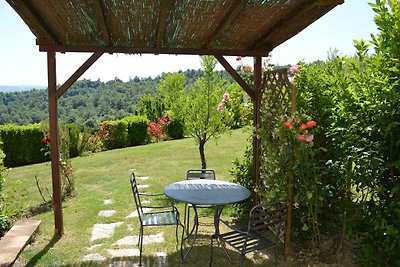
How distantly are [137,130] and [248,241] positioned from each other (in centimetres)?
1101

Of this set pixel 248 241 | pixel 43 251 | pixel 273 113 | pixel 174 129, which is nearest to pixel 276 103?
pixel 273 113

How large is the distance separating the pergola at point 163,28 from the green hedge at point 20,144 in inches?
269

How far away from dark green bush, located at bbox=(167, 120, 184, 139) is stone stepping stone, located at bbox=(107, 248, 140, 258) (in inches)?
442

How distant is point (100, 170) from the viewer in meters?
9.13

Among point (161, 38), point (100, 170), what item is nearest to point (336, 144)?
point (161, 38)

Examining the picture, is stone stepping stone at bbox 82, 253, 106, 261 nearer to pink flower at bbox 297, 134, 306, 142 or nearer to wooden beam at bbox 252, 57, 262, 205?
wooden beam at bbox 252, 57, 262, 205

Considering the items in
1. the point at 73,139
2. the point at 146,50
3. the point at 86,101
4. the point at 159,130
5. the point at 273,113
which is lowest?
the point at 73,139

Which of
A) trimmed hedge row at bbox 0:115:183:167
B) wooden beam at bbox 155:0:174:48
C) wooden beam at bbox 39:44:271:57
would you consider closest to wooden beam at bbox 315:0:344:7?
wooden beam at bbox 155:0:174:48

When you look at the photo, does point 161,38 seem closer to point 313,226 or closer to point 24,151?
point 313,226

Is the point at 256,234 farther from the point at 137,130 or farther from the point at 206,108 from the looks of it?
the point at 137,130

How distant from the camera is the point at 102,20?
3514mm

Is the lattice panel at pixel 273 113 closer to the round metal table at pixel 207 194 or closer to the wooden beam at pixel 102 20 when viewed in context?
the round metal table at pixel 207 194

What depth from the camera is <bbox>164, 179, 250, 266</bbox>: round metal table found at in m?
3.64

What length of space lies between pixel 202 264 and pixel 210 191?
84cm
